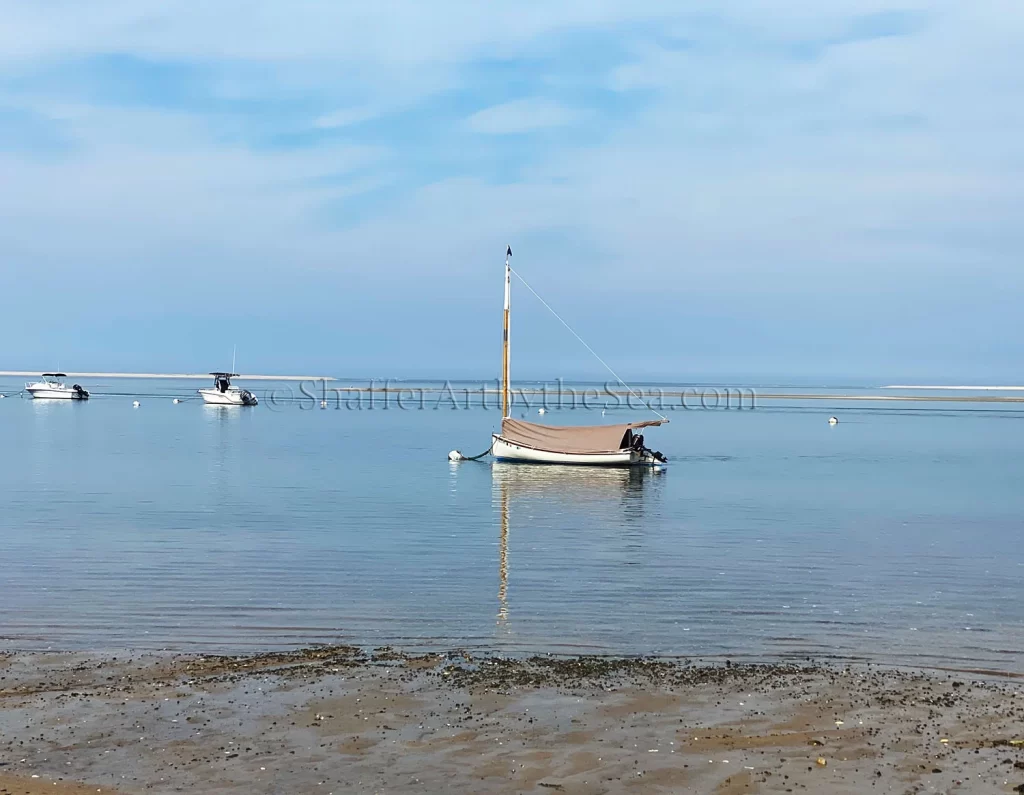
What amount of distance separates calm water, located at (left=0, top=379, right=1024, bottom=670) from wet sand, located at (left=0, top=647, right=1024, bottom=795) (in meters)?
2.03

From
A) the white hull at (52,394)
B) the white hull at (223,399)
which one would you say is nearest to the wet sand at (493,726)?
the white hull at (223,399)

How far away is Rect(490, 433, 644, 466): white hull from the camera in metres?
59.8

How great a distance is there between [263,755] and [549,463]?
5019 centimetres

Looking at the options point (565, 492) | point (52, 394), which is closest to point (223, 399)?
point (52, 394)

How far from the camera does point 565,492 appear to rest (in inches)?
1874

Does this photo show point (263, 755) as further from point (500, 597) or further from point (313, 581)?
point (313, 581)

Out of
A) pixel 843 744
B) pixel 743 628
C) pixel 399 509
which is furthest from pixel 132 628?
pixel 399 509

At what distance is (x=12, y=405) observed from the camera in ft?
455

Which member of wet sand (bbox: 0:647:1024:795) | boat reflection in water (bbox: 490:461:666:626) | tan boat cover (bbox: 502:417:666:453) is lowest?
boat reflection in water (bbox: 490:461:666:626)

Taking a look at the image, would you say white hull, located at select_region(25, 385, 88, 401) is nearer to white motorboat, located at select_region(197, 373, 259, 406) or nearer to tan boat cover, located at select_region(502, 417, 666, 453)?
white motorboat, located at select_region(197, 373, 259, 406)

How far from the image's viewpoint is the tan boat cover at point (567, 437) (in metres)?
60.5

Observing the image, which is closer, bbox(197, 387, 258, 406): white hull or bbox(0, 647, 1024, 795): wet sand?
bbox(0, 647, 1024, 795): wet sand

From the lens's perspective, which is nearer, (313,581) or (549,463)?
(313,581)

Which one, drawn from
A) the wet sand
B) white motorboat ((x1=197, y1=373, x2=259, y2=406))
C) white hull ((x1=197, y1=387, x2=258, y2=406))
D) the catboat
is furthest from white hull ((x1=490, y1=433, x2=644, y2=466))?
white motorboat ((x1=197, y1=373, x2=259, y2=406))
